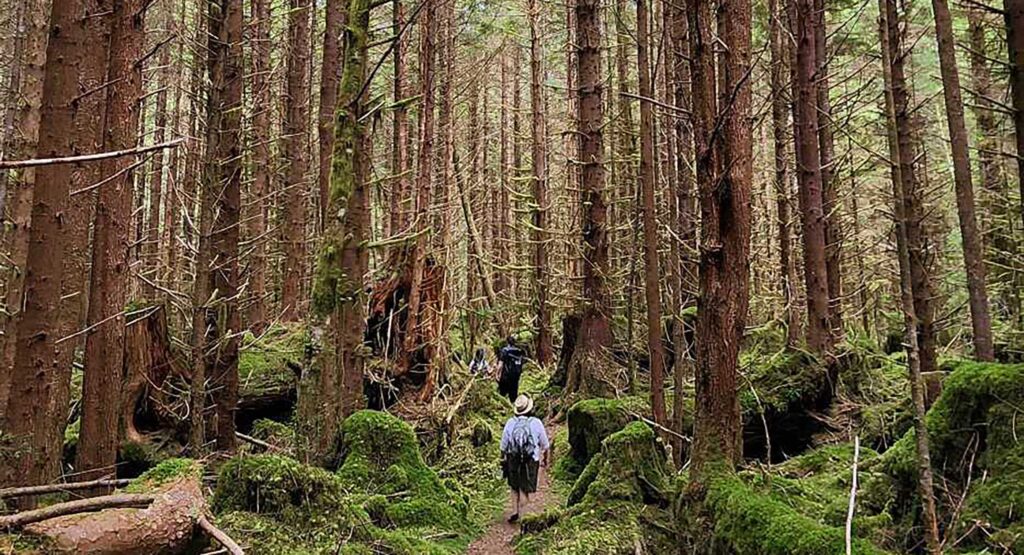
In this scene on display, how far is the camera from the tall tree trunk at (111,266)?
7.04 metres

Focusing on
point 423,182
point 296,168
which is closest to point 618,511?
point 423,182

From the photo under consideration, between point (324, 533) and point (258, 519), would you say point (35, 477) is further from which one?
point (324, 533)

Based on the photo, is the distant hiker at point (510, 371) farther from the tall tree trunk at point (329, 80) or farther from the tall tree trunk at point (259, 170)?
the tall tree trunk at point (329, 80)

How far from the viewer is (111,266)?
24.3 feet

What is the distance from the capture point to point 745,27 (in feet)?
20.1

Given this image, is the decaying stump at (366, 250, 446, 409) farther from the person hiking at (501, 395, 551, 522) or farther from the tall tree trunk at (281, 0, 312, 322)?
the person hiking at (501, 395, 551, 522)

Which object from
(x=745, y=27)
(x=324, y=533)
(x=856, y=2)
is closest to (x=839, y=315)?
(x=856, y=2)

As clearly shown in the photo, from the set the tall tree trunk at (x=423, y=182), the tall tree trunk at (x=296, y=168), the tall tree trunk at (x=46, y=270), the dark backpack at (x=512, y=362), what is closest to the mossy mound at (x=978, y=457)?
the tall tree trunk at (x=46, y=270)

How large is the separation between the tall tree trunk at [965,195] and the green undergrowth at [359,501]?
6.51 m

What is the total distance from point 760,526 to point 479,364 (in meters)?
12.1

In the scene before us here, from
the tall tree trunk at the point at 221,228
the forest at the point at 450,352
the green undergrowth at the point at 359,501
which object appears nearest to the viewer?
the forest at the point at 450,352

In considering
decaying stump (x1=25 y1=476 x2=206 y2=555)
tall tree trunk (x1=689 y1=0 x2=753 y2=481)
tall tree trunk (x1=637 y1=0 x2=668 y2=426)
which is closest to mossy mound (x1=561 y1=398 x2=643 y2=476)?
tall tree trunk (x1=637 y1=0 x2=668 y2=426)

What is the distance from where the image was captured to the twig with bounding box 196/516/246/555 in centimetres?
222

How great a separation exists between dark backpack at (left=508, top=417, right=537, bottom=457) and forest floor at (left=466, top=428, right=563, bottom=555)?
81 centimetres
